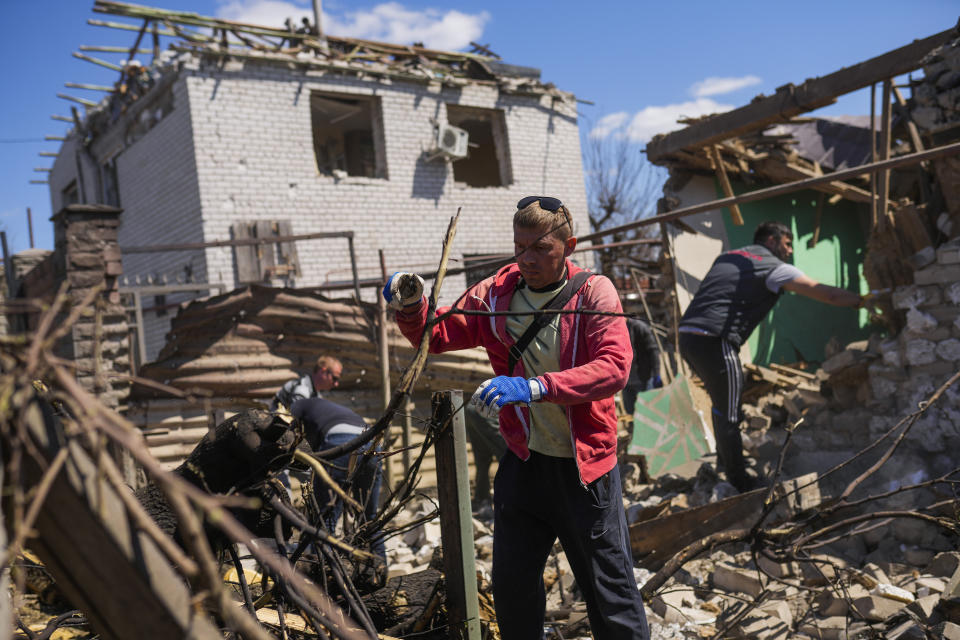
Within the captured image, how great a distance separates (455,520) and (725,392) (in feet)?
9.78

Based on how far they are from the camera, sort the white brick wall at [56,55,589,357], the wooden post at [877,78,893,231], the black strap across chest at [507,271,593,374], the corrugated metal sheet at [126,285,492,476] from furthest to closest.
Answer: the white brick wall at [56,55,589,357] < the corrugated metal sheet at [126,285,492,476] < the wooden post at [877,78,893,231] < the black strap across chest at [507,271,593,374]

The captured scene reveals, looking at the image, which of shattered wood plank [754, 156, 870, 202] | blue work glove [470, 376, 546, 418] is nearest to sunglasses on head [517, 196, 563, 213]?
blue work glove [470, 376, 546, 418]

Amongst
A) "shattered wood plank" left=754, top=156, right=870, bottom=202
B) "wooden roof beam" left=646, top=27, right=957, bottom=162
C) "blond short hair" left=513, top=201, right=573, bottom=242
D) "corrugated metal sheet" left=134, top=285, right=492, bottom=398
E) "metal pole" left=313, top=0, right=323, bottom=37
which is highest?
"metal pole" left=313, top=0, right=323, bottom=37

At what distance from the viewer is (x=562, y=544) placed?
231 cm

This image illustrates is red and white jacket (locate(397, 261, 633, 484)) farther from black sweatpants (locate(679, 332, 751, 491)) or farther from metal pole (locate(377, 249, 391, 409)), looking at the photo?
metal pole (locate(377, 249, 391, 409))

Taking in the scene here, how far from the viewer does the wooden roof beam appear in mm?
5254

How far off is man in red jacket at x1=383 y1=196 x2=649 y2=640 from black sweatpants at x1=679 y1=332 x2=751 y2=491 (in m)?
2.48

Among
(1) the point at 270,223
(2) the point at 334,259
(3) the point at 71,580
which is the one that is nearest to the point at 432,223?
(2) the point at 334,259

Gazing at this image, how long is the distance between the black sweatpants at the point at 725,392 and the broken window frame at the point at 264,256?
7.70m

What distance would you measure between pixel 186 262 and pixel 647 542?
945 centimetres

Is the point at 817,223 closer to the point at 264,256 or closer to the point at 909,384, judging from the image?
the point at 909,384

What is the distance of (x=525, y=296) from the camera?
2.46 meters

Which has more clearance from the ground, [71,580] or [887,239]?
[887,239]

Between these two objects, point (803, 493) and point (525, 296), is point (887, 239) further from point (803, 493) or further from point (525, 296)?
point (525, 296)
